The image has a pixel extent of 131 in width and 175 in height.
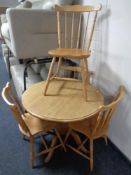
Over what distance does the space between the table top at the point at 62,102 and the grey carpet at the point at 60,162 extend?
50 centimetres

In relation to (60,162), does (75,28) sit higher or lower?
higher

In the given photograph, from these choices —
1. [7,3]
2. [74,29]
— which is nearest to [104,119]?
[74,29]

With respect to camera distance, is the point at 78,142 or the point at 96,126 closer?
the point at 96,126

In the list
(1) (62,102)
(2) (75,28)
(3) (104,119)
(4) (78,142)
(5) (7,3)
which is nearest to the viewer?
(3) (104,119)

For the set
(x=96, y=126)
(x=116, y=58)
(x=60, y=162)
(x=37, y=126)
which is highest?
(x=116, y=58)

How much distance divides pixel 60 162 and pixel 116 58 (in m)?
0.98

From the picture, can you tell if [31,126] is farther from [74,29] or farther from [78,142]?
[74,29]

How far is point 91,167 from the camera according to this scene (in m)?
1.43

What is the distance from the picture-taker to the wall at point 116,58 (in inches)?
51.9

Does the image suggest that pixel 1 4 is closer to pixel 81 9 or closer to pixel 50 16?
pixel 50 16

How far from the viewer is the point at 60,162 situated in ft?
5.01

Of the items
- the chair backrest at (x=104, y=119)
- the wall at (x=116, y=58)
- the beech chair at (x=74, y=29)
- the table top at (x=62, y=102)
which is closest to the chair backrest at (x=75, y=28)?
the beech chair at (x=74, y=29)

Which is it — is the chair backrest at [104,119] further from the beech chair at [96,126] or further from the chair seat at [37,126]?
the chair seat at [37,126]

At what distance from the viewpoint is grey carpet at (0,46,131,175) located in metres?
1.45
